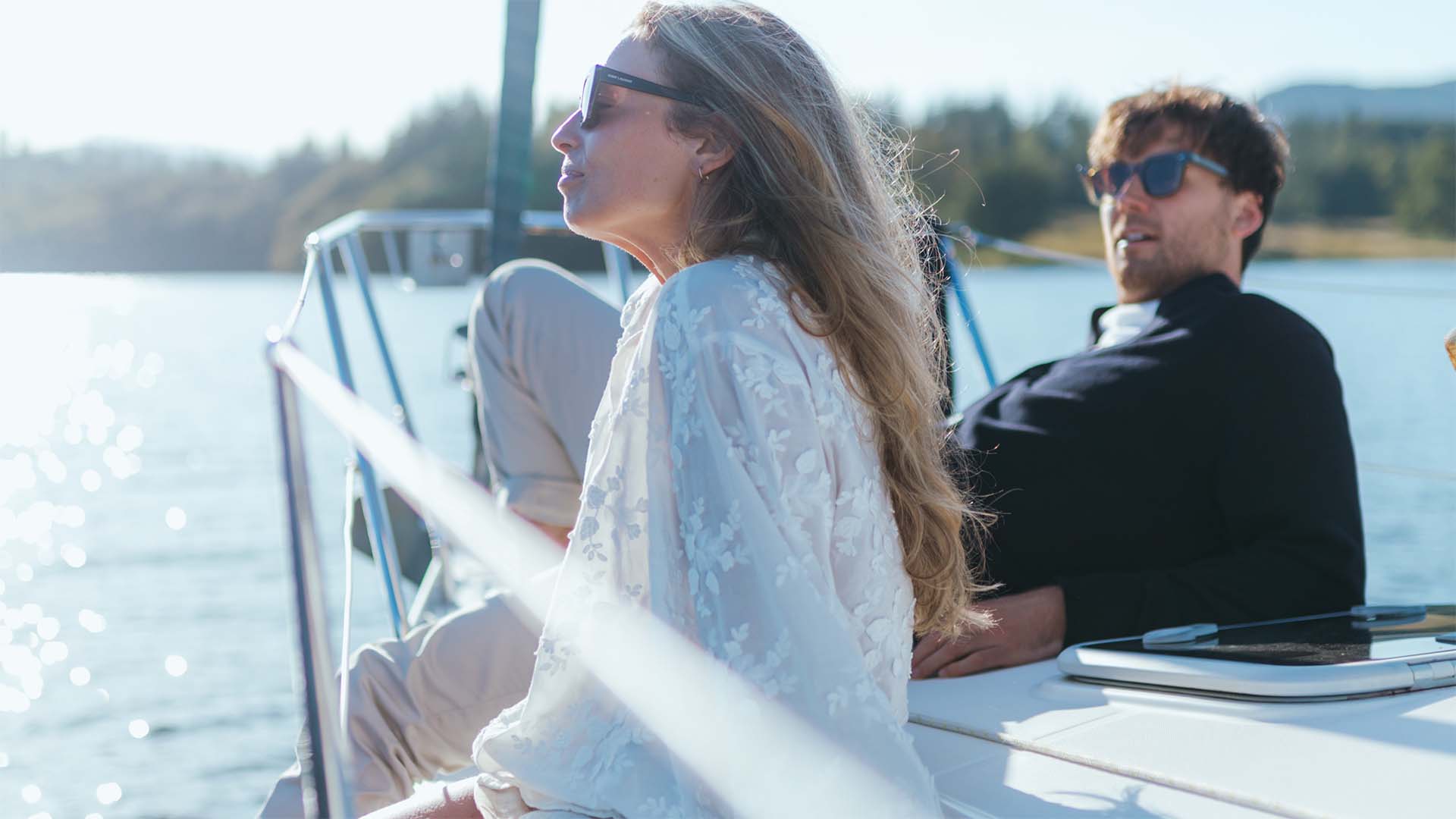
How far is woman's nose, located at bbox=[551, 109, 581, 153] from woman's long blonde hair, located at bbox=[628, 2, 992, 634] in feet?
0.35

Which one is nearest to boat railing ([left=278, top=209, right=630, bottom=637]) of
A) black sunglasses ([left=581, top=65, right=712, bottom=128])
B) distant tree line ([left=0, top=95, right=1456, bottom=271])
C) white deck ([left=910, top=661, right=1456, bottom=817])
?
black sunglasses ([left=581, top=65, right=712, bottom=128])

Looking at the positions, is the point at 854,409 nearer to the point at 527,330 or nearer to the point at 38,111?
the point at 527,330

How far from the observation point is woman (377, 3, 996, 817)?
95cm

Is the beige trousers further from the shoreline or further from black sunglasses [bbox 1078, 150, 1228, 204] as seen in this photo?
the shoreline

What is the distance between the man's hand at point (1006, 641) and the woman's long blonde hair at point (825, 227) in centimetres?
26

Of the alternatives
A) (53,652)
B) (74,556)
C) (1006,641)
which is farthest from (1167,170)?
(74,556)

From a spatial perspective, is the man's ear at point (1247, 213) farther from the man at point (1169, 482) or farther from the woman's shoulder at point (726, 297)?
the woman's shoulder at point (726, 297)

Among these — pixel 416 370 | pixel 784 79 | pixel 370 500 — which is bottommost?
pixel 416 370

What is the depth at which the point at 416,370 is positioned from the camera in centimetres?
1969

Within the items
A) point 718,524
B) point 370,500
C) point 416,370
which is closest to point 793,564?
point 718,524

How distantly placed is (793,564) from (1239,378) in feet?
3.45

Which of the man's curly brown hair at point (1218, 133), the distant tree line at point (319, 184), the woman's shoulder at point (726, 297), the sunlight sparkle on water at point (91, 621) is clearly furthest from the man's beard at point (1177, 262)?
the distant tree line at point (319, 184)

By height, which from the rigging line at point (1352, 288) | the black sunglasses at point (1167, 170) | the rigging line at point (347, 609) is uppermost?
the black sunglasses at point (1167, 170)

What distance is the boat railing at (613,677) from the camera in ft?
2.80
